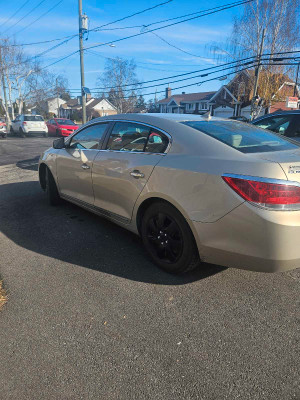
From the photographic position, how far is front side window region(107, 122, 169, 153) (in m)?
3.05

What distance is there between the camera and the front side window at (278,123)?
5.71 meters

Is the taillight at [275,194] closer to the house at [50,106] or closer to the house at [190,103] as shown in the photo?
the house at [190,103]

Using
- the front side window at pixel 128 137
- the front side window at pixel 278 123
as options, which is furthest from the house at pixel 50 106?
the front side window at pixel 128 137

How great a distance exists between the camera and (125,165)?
→ 3268mm

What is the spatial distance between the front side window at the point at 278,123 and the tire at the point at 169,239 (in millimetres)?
3980

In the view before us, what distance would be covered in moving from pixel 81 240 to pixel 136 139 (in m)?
1.47

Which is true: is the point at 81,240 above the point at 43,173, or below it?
below

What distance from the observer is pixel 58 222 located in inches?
176

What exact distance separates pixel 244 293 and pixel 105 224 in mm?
2287

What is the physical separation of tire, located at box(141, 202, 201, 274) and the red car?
21.3 metres

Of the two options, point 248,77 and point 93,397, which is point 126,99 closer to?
point 248,77

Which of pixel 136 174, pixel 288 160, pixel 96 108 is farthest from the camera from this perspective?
pixel 96 108

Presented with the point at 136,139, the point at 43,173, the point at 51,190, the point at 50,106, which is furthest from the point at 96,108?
the point at 136,139

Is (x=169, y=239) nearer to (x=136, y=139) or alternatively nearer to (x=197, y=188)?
(x=197, y=188)
